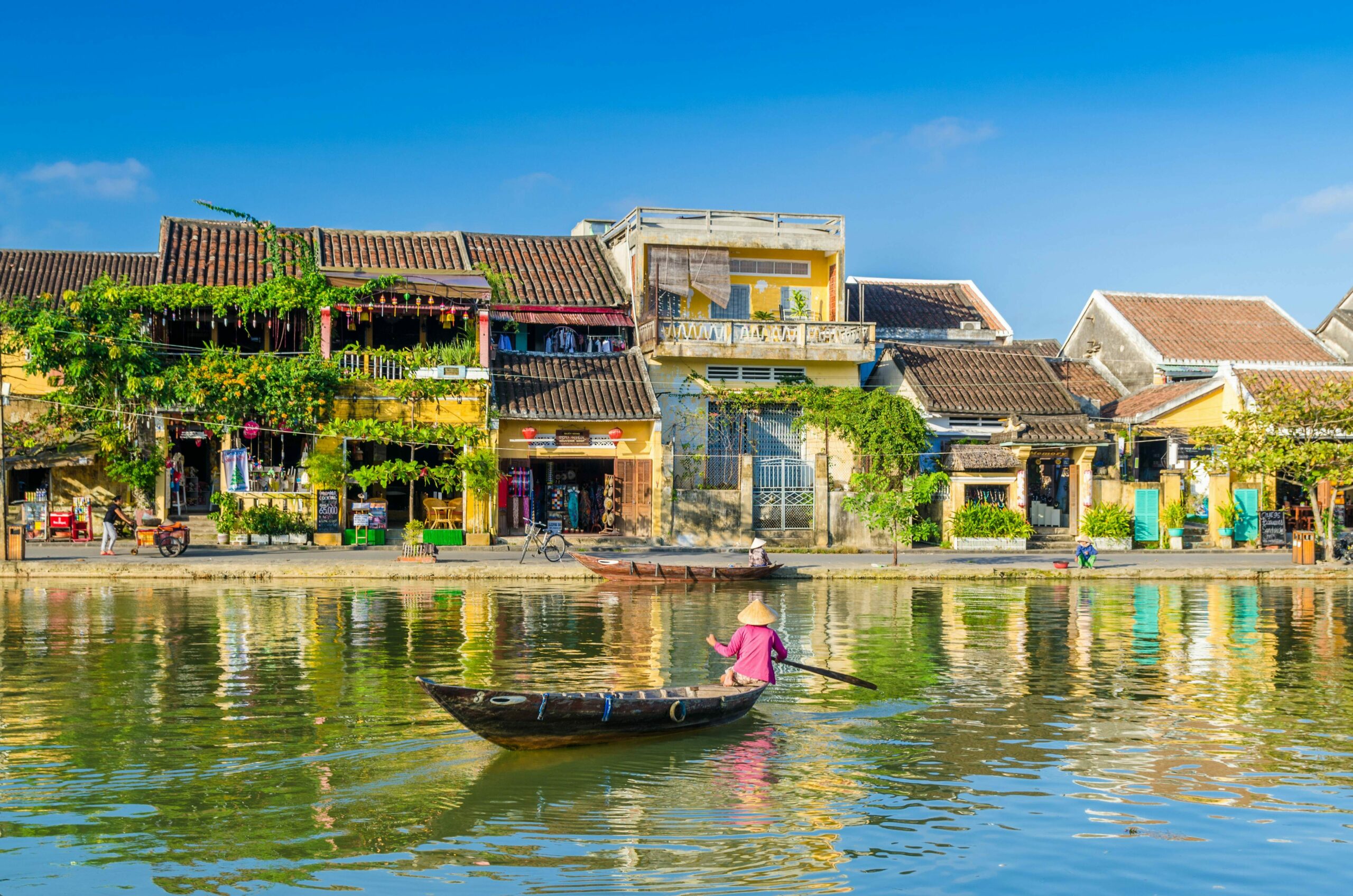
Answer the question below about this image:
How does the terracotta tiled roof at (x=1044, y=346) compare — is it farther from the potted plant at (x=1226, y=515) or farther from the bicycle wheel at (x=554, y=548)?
the bicycle wheel at (x=554, y=548)

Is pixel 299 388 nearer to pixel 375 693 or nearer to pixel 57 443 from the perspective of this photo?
pixel 57 443

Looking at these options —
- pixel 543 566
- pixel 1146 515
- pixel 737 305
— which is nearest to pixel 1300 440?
pixel 1146 515

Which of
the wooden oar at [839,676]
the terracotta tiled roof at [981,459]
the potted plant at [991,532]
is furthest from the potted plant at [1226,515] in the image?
the wooden oar at [839,676]

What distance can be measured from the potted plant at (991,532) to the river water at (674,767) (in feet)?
39.3

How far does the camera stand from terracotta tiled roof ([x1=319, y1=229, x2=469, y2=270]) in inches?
1366

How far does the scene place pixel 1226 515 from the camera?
112 feet

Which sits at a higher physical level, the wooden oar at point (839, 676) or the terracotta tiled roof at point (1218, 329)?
the terracotta tiled roof at point (1218, 329)

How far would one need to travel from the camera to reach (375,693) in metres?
14.7

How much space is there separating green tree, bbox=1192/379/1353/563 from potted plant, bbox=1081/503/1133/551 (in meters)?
3.11

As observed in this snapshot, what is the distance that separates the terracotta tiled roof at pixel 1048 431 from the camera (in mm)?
33438

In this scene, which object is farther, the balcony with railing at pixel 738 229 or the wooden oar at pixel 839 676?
the balcony with railing at pixel 738 229

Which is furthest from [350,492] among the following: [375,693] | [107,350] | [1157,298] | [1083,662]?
[1157,298]

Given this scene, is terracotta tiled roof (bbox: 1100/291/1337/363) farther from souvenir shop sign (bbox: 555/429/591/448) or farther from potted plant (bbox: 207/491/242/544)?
potted plant (bbox: 207/491/242/544)

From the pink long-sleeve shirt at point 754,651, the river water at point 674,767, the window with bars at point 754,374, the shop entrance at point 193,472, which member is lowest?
the river water at point 674,767
